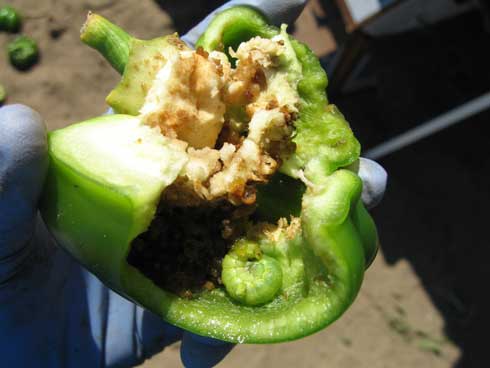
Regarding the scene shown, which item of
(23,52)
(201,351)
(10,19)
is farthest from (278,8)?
(10,19)

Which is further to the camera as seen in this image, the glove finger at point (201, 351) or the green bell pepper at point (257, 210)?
the glove finger at point (201, 351)

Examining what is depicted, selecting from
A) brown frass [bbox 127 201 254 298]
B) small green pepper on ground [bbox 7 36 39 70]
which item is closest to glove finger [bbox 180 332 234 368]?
brown frass [bbox 127 201 254 298]

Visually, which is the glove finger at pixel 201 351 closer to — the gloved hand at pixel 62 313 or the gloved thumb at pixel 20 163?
the gloved hand at pixel 62 313

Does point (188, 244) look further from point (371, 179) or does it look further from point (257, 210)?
point (371, 179)

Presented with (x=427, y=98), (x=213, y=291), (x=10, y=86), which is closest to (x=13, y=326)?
(x=213, y=291)

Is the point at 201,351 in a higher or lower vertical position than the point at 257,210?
lower

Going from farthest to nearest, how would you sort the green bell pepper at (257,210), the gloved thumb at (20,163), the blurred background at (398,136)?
the blurred background at (398,136)
the gloved thumb at (20,163)
the green bell pepper at (257,210)

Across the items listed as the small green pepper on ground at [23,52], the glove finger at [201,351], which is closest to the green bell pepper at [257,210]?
the glove finger at [201,351]

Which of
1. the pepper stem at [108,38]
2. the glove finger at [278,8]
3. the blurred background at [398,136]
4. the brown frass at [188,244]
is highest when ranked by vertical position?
the pepper stem at [108,38]
